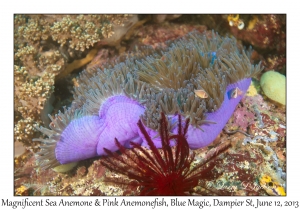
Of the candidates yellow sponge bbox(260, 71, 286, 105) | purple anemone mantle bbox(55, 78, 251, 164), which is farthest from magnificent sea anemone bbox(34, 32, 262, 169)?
yellow sponge bbox(260, 71, 286, 105)

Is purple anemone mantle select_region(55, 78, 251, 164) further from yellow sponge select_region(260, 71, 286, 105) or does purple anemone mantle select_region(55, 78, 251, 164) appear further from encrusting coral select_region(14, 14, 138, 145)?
yellow sponge select_region(260, 71, 286, 105)

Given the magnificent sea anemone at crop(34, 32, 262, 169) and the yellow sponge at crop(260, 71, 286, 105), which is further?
the yellow sponge at crop(260, 71, 286, 105)

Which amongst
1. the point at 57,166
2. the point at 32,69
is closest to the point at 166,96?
the point at 57,166

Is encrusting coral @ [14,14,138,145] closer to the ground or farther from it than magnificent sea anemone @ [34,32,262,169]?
farther from it

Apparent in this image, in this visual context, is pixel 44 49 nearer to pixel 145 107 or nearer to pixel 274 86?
pixel 145 107

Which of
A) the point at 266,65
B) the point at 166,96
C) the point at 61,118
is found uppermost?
the point at 266,65
